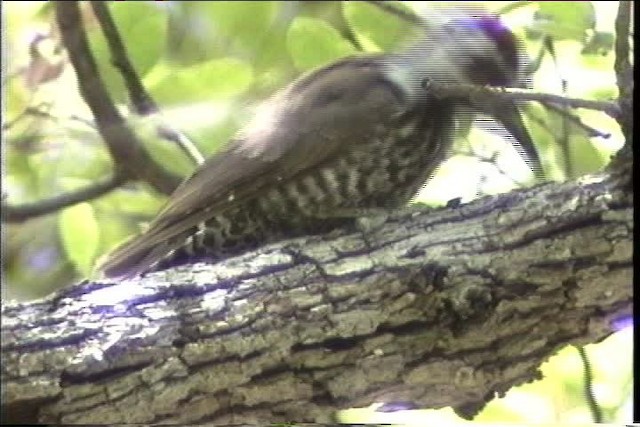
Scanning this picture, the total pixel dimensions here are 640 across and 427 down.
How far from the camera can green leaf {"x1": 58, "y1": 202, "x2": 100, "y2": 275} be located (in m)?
1.12

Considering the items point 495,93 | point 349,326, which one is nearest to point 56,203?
point 349,326

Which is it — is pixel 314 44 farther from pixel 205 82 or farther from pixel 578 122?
pixel 578 122

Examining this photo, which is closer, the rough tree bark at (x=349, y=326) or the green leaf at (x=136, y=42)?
the rough tree bark at (x=349, y=326)

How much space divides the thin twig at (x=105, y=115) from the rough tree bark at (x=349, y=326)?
15 cm

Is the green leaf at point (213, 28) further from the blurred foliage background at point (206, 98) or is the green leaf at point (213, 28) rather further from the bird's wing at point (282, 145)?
the bird's wing at point (282, 145)

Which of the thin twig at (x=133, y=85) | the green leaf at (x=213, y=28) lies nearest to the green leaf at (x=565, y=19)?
the green leaf at (x=213, y=28)

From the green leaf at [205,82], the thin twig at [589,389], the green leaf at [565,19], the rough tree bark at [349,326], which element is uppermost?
the green leaf at [205,82]

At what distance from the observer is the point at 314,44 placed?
3.75 ft

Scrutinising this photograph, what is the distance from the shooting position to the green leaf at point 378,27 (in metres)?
1.14

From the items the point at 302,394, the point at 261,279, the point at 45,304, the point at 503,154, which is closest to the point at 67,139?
the point at 45,304

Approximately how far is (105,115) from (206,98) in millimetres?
141

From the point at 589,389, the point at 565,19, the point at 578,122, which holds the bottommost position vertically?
the point at 589,389

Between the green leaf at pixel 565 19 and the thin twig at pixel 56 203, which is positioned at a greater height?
the green leaf at pixel 565 19

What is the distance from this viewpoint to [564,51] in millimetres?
1130
